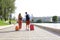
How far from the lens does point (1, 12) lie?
3369 inches

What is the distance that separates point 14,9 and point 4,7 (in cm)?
737

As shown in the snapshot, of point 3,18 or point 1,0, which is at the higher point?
point 1,0

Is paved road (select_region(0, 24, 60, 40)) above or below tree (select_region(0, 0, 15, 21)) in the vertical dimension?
below

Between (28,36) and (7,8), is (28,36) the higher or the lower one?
the lower one

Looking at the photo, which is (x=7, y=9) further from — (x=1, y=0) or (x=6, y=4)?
(x=1, y=0)

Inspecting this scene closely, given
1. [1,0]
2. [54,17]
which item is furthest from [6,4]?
[54,17]

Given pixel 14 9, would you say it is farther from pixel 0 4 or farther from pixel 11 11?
pixel 0 4

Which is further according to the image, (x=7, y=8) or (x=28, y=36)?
(x=7, y=8)

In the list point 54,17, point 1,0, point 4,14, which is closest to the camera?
point 1,0

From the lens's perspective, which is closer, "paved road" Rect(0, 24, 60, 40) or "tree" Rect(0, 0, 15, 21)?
"paved road" Rect(0, 24, 60, 40)

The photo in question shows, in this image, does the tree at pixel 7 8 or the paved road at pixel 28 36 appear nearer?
the paved road at pixel 28 36

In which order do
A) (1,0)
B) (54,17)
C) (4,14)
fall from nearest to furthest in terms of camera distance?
(1,0) → (4,14) → (54,17)

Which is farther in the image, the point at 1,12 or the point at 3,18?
the point at 3,18

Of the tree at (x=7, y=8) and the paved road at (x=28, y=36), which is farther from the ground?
the tree at (x=7, y=8)
